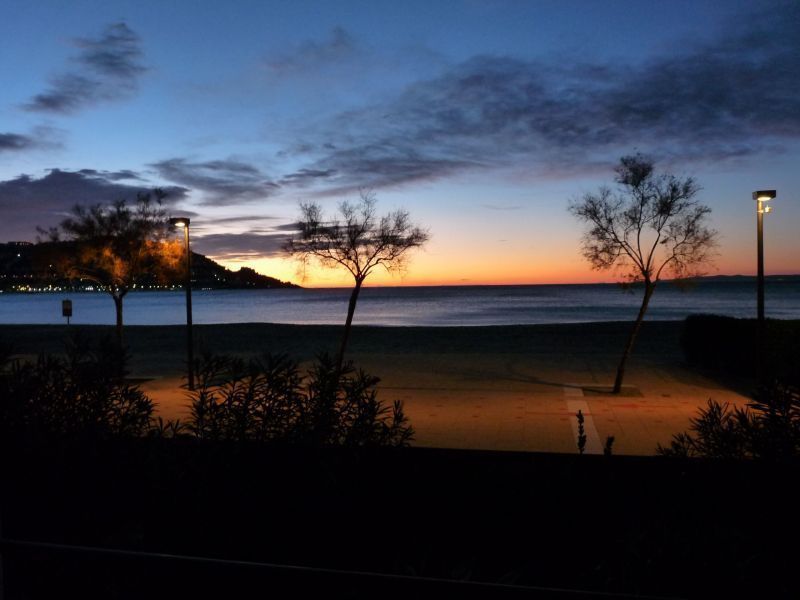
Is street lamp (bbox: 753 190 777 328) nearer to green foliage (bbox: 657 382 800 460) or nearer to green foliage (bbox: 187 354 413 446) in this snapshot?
green foliage (bbox: 657 382 800 460)

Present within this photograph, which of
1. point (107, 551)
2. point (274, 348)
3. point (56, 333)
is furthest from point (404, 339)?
point (107, 551)

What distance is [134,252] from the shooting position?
1953cm

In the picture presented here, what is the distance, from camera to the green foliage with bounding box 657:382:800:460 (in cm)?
424

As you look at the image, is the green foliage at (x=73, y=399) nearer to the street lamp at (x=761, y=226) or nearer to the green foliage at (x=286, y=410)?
the green foliage at (x=286, y=410)

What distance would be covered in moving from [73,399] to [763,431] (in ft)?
15.1

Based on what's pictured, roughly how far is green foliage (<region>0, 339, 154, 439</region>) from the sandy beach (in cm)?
40

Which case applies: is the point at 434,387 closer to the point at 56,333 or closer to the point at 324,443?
the point at 324,443

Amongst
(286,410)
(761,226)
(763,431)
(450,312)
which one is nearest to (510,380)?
(761,226)

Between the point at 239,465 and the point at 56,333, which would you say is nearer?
the point at 239,465

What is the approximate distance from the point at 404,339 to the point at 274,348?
6091 mm

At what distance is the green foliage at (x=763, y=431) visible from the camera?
4.24 meters

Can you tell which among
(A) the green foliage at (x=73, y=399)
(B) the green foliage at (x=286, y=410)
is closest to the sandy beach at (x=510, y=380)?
(A) the green foliage at (x=73, y=399)

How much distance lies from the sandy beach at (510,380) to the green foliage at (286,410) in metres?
1.56

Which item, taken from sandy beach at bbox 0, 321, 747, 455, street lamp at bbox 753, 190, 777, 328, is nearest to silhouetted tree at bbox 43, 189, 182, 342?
sandy beach at bbox 0, 321, 747, 455
